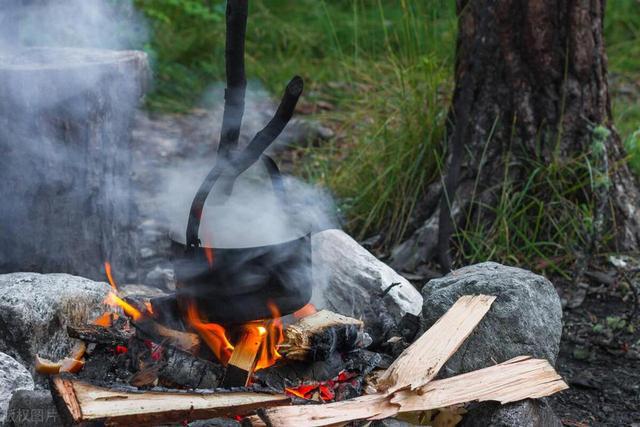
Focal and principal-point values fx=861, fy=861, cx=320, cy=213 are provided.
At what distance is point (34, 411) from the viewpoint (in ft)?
7.75

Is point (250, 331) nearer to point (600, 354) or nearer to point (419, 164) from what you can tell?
point (600, 354)

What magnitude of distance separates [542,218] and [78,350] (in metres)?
2.38

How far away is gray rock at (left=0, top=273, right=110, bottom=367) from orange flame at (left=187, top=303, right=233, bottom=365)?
45 centimetres

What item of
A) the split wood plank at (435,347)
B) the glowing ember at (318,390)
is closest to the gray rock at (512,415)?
the split wood plank at (435,347)

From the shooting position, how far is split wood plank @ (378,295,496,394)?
2564 millimetres

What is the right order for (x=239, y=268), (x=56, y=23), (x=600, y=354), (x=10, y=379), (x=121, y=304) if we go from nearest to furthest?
(x=10, y=379) → (x=239, y=268) → (x=121, y=304) → (x=600, y=354) → (x=56, y=23)

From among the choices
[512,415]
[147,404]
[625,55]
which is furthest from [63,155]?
[625,55]

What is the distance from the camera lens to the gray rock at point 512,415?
97.3 inches

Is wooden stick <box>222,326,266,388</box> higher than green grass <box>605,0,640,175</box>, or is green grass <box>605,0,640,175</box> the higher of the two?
wooden stick <box>222,326,266,388</box>

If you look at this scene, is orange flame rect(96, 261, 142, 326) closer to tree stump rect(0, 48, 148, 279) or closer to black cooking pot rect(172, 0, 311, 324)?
black cooking pot rect(172, 0, 311, 324)

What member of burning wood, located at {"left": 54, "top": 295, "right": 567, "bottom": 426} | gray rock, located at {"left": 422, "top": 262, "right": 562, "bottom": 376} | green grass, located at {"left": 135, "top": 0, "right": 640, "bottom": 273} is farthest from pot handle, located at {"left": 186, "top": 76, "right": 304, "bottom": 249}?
green grass, located at {"left": 135, "top": 0, "right": 640, "bottom": 273}

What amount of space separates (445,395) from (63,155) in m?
1.85

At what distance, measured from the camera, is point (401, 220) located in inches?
175

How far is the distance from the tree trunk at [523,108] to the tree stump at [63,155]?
1482 millimetres
